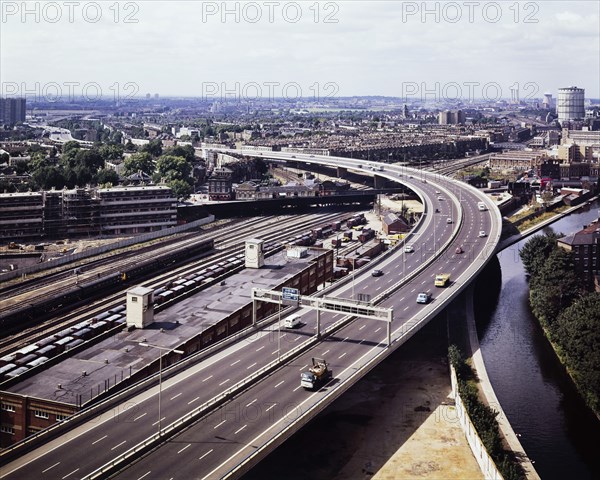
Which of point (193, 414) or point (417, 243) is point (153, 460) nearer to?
point (193, 414)

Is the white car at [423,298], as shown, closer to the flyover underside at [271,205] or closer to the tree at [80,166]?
the flyover underside at [271,205]

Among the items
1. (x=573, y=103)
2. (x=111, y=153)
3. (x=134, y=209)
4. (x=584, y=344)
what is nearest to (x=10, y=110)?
(x=111, y=153)

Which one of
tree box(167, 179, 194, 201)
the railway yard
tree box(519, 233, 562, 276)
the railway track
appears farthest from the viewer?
tree box(167, 179, 194, 201)

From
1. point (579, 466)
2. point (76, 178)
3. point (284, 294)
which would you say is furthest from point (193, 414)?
point (76, 178)

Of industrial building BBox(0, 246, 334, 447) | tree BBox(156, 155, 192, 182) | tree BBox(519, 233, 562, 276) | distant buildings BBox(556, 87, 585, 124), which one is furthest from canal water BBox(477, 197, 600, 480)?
distant buildings BBox(556, 87, 585, 124)

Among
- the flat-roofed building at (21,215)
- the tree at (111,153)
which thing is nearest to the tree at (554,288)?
the flat-roofed building at (21,215)

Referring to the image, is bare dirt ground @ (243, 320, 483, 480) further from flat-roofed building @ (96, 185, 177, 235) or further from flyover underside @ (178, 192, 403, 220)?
flyover underside @ (178, 192, 403, 220)

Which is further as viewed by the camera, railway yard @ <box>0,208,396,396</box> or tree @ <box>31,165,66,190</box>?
tree @ <box>31,165,66,190</box>
